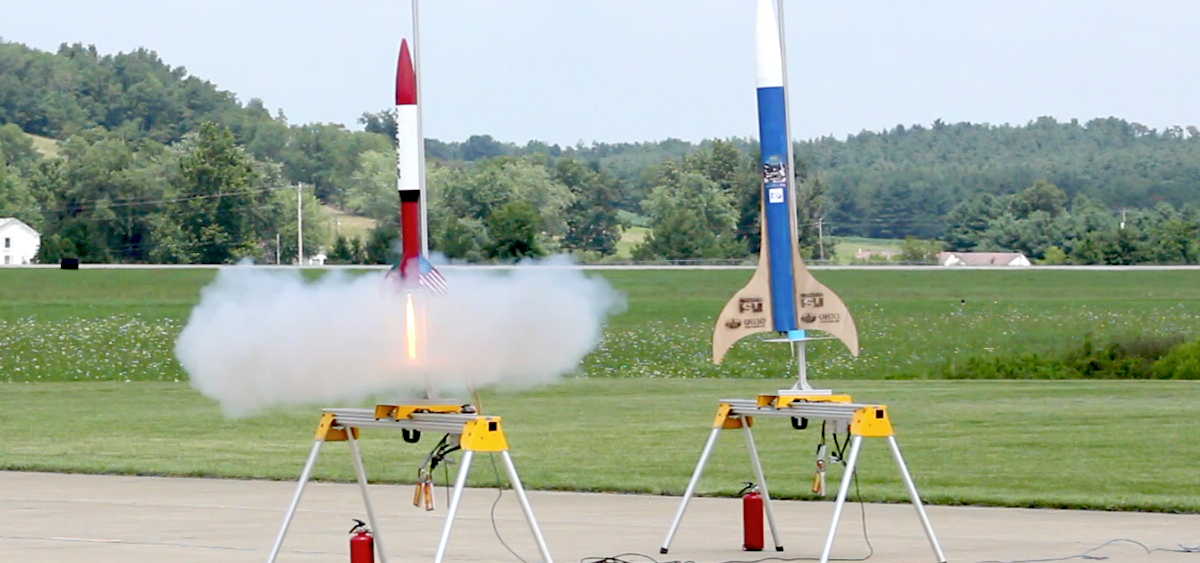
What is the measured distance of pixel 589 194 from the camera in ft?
316

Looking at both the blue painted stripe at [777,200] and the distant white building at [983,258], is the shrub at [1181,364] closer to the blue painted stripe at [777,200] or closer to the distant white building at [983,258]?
the blue painted stripe at [777,200]

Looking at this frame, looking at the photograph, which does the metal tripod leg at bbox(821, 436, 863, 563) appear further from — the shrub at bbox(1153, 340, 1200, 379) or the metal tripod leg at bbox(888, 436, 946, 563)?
the shrub at bbox(1153, 340, 1200, 379)

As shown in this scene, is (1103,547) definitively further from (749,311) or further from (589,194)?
(589,194)

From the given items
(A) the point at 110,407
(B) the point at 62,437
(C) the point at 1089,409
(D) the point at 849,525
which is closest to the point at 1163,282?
(C) the point at 1089,409

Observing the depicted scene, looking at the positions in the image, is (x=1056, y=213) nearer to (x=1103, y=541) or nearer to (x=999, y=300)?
(x=999, y=300)

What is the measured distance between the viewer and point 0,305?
180 ft

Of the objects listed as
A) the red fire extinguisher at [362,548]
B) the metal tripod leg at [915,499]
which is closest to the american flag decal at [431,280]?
the red fire extinguisher at [362,548]

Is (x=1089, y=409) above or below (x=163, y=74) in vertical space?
below

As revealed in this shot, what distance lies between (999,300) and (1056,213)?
183 ft

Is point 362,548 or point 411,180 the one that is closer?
point 362,548

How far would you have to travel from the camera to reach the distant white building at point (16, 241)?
10569 centimetres

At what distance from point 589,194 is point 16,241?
126 feet

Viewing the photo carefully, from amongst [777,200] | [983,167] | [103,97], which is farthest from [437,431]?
[103,97]

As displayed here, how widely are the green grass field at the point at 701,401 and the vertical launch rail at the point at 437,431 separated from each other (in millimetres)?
5963
